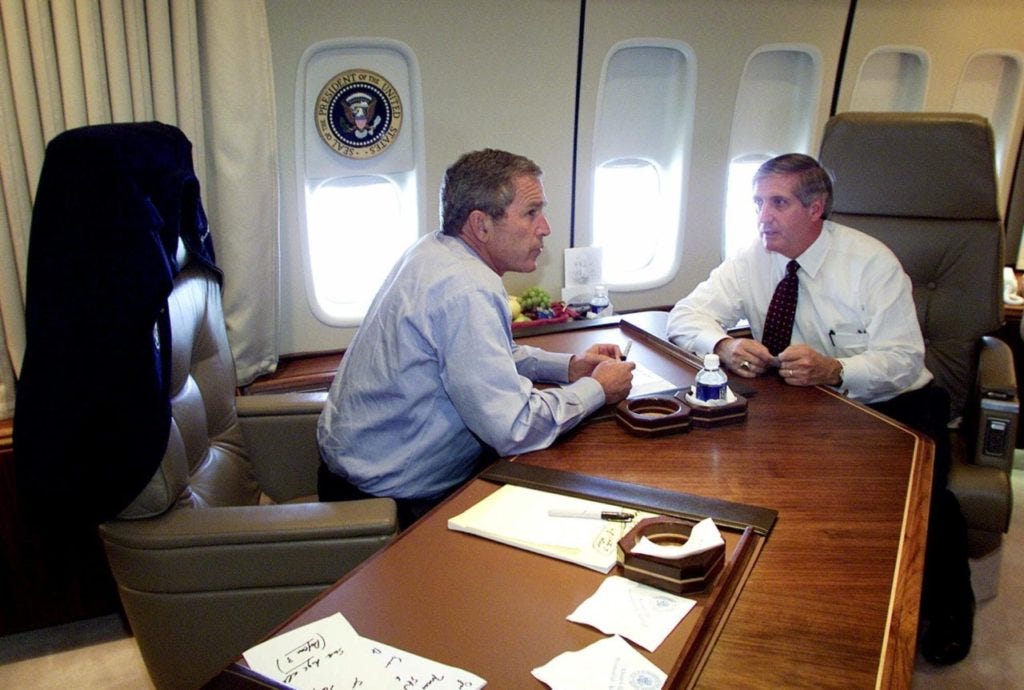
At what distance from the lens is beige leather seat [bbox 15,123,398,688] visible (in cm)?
129

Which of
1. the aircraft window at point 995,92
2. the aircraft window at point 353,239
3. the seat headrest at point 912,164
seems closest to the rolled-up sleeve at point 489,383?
the aircraft window at point 353,239

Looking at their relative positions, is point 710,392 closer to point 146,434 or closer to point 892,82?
point 146,434

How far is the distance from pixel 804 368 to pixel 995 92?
300 centimetres

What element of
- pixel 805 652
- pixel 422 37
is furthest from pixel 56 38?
pixel 805 652

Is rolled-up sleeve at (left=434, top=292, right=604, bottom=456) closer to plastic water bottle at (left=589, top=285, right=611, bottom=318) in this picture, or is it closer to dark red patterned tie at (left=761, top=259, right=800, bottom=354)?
dark red patterned tie at (left=761, top=259, right=800, bottom=354)

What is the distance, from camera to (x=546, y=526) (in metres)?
1.26

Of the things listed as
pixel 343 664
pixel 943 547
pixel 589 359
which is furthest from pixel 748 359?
pixel 343 664

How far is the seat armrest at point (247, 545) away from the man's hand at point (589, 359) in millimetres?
678

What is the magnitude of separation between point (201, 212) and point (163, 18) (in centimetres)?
73

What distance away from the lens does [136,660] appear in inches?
88.5

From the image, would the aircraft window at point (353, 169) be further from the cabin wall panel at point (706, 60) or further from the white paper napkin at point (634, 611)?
the white paper napkin at point (634, 611)

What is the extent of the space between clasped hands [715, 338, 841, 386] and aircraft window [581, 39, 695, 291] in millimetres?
1441

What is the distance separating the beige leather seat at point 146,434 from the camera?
4.22 feet

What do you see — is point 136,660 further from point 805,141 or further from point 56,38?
point 805,141
